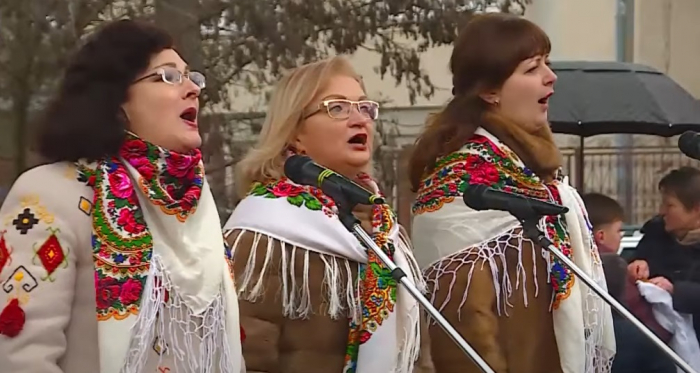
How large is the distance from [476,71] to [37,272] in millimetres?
1606

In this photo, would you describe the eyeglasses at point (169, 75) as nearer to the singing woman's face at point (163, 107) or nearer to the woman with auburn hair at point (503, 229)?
the singing woman's face at point (163, 107)

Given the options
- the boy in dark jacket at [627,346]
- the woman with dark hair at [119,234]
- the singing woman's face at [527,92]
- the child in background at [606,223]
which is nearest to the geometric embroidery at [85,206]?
the woman with dark hair at [119,234]

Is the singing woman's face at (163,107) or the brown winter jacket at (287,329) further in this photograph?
the brown winter jacket at (287,329)

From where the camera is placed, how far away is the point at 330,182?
277 cm

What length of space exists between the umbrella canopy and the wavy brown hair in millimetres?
2455

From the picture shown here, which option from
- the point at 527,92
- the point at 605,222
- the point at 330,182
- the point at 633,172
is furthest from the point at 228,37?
the point at 633,172

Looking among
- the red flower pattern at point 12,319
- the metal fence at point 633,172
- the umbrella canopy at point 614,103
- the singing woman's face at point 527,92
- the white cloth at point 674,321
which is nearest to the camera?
the red flower pattern at point 12,319

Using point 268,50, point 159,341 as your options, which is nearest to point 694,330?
point 159,341

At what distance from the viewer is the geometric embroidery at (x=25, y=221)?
259cm

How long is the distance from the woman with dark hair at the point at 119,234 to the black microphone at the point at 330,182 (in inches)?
9.5

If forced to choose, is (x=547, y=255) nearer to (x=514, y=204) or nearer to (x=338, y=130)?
(x=514, y=204)

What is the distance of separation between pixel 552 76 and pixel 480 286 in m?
0.71

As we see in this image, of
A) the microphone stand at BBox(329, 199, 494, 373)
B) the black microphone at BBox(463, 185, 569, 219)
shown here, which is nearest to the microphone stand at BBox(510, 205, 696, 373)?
the black microphone at BBox(463, 185, 569, 219)

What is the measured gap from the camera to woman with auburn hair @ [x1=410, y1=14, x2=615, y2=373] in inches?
133
